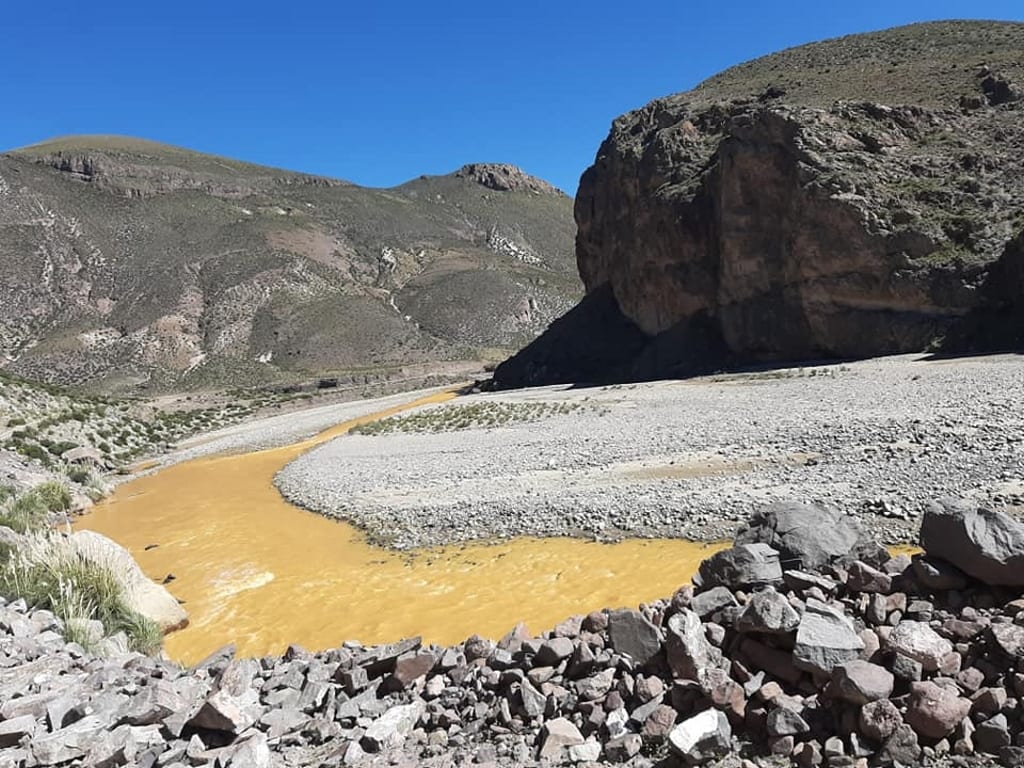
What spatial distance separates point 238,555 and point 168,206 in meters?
112

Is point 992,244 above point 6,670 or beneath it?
above

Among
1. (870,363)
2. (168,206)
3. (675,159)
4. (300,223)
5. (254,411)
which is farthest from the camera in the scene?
(300,223)

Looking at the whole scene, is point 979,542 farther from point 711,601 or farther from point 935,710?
point 711,601

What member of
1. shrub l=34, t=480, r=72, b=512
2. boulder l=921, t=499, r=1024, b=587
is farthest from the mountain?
boulder l=921, t=499, r=1024, b=587

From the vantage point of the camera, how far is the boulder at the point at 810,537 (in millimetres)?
5648

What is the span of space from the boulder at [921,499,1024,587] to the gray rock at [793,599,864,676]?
3.88 ft

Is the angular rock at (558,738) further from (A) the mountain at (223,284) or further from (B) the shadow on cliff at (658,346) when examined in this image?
(A) the mountain at (223,284)

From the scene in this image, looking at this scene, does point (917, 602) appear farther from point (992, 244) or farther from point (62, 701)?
point (992, 244)

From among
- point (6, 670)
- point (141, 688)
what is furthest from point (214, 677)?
point (6, 670)

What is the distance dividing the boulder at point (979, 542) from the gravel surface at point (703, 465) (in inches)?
207

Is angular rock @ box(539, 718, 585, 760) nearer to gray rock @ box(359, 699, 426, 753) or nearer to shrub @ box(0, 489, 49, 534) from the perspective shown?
gray rock @ box(359, 699, 426, 753)

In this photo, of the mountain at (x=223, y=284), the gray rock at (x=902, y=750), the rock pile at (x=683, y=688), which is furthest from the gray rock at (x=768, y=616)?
the mountain at (x=223, y=284)

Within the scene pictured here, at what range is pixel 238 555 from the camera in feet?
49.6

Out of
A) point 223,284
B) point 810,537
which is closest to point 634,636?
point 810,537
